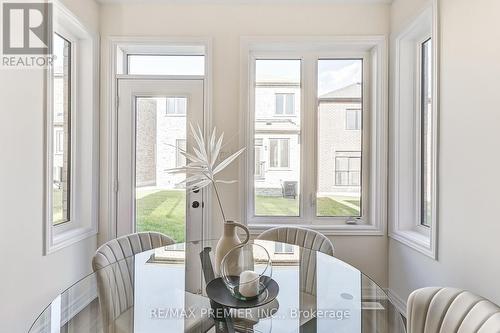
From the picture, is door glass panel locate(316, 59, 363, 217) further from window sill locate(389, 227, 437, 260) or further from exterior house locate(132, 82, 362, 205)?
window sill locate(389, 227, 437, 260)

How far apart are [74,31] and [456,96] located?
2860 mm

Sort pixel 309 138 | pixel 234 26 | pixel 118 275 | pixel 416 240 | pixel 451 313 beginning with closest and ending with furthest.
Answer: pixel 451 313
pixel 118 275
pixel 416 240
pixel 234 26
pixel 309 138

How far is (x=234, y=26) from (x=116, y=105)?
4.23 ft

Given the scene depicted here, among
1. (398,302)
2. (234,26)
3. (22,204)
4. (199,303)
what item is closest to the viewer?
(199,303)

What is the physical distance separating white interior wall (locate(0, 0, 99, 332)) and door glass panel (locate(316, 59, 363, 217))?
2204 millimetres

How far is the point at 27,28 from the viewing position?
1860 millimetres

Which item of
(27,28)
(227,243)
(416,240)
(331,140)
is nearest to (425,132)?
(331,140)

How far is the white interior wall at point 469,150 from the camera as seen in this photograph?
151 cm

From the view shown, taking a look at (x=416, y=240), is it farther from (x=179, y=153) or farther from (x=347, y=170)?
(x=179, y=153)

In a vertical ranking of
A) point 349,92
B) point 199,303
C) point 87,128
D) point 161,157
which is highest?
point 349,92

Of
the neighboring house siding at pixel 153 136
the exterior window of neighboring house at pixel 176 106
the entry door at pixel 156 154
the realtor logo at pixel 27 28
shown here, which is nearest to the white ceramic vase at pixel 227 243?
the entry door at pixel 156 154

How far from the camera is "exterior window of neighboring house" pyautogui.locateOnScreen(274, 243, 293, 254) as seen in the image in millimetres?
1997

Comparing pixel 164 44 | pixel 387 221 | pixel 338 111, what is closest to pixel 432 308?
pixel 387 221

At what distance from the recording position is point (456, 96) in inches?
70.1
